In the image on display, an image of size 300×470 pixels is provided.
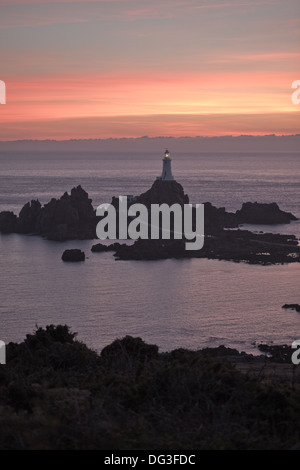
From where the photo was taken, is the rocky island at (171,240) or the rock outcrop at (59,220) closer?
the rocky island at (171,240)

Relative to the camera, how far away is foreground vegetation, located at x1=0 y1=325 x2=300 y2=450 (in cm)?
730

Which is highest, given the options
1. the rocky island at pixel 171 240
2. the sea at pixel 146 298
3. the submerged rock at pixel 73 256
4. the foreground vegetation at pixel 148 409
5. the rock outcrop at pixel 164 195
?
the rock outcrop at pixel 164 195

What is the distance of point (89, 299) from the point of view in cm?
3631

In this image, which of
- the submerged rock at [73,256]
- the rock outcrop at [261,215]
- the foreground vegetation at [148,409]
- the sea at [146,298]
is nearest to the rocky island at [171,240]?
the rock outcrop at [261,215]

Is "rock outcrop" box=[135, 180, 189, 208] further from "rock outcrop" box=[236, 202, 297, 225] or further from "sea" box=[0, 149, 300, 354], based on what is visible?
"sea" box=[0, 149, 300, 354]

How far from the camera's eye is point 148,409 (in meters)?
8.55

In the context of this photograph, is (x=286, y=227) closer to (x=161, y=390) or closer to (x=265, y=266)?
(x=265, y=266)

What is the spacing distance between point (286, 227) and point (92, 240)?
19094 mm

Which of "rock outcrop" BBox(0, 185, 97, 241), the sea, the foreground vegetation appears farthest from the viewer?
"rock outcrop" BBox(0, 185, 97, 241)

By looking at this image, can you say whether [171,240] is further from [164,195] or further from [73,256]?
[164,195]

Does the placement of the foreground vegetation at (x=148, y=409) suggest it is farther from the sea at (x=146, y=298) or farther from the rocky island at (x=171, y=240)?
the rocky island at (x=171, y=240)

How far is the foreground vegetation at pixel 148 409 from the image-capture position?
24.0ft

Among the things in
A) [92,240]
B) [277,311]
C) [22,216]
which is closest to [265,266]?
[277,311]

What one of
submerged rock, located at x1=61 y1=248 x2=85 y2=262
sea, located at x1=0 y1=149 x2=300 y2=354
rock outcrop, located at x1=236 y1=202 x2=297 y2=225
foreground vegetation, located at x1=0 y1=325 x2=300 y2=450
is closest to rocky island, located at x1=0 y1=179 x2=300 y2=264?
rock outcrop, located at x1=236 y1=202 x2=297 y2=225
